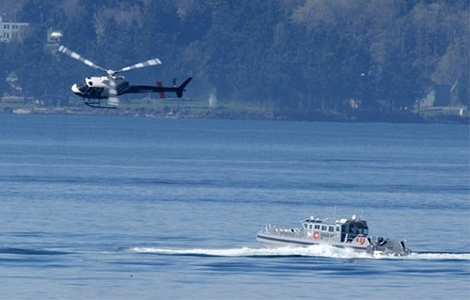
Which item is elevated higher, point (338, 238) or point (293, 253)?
point (338, 238)

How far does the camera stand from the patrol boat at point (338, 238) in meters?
109

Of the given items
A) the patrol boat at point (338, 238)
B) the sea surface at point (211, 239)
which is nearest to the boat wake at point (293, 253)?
the sea surface at point (211, 239)

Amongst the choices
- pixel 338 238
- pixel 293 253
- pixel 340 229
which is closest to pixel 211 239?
pixel 293 253

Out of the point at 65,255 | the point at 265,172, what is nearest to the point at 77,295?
the point at 65,255

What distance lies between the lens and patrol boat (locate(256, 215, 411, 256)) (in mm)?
109000

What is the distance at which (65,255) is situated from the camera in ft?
354

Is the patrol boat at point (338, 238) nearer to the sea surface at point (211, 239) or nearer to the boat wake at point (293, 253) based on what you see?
the boat wake at point (293, 253)

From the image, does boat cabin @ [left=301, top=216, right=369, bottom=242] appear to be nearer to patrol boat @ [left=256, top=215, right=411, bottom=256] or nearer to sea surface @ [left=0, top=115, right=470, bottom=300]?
patrol boat @ [left=256, top=215, right=411, bottom=256]

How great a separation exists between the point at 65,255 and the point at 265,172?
306 ft

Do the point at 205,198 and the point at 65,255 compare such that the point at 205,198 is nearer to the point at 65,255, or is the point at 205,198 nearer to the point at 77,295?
the point at 65,255

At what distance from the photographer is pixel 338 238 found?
110000 mm

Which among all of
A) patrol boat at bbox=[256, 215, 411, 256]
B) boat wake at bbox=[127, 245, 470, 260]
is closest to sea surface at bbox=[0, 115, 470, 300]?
boat wake at bbox=[127, 245, 470, 260]

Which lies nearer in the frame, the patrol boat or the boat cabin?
the patrol boat

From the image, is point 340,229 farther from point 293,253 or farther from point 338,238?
point 293,253
